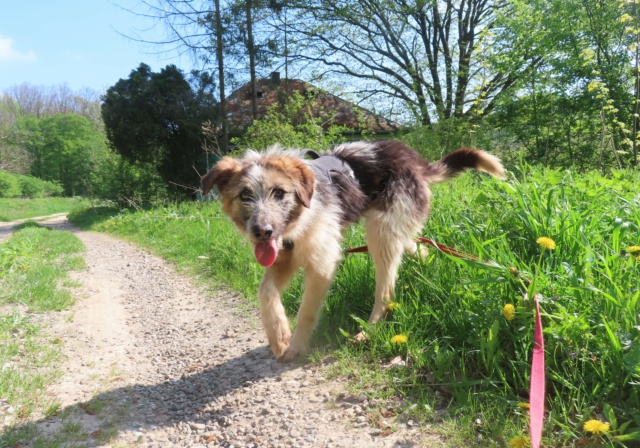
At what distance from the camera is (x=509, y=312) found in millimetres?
2645

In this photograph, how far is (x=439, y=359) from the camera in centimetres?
291

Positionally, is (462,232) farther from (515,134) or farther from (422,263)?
(515,134)

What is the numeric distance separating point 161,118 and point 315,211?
18956 mm

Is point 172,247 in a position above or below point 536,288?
below

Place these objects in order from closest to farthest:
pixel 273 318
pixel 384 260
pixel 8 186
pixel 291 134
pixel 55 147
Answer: pixel 273 318
pixel 384 260
pixel 291 134
pixel 8 186
pixel 55 147

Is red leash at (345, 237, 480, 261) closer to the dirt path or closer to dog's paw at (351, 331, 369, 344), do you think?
dog's paw at (351, 331, 369, 344)

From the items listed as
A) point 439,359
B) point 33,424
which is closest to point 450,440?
point 439,359

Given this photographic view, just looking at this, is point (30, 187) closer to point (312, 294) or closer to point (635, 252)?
point (312, 294)

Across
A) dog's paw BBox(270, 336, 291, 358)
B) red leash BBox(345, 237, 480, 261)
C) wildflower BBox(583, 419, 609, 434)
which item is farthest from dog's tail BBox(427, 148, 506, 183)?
wildflower BBox(583, 419, 609, 434)

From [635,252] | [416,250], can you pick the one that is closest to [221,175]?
[416,250]

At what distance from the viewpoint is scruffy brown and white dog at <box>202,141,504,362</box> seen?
11.5 ft

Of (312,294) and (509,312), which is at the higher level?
(509,312)

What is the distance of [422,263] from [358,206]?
775mm

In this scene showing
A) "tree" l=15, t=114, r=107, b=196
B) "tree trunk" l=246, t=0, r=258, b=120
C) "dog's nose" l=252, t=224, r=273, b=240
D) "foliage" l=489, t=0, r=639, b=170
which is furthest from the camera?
"tree" l=15, t=114, r=107, b=196
